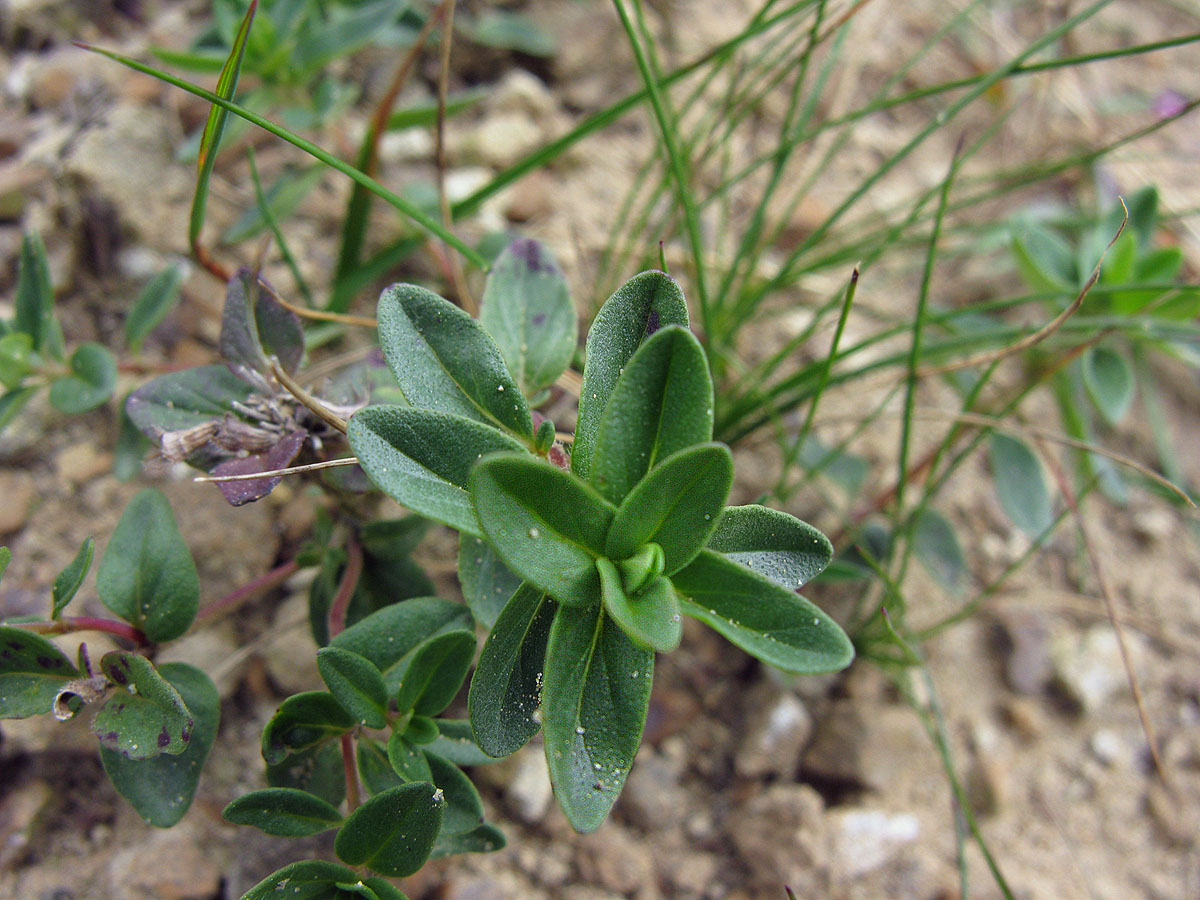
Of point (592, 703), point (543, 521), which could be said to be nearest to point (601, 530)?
point (543, 521)

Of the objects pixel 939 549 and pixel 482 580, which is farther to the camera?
pixel 939 549

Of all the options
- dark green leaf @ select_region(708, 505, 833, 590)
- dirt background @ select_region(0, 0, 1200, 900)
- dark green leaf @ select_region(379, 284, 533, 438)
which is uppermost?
dark green leaf @ select_region(379, 284, 533, 438)

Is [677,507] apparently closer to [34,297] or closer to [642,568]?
[642,568]

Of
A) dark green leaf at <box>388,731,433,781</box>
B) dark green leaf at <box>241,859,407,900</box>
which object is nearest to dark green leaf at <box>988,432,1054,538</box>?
dark green leaf at <box>388,731,433,781</box>

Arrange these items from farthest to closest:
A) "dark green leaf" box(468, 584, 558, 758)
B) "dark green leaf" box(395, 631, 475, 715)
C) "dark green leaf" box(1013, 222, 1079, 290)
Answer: "dark green leaf" box(1013, 222, 1079, 290)
"dark green leaf" box(395, 631, 475, 715)
"dark green leaf" box(468, 584, 558, 758)

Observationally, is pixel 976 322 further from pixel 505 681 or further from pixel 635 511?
pixel 505 681

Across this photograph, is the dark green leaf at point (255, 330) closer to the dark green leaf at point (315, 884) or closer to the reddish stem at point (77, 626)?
the reddish stem at point (77, 626)

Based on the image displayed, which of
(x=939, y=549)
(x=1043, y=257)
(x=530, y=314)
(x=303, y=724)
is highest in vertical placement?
(x=1043, y=257)

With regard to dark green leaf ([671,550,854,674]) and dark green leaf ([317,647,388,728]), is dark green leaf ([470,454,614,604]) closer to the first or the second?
dark green leaf ([671,550,854,674])
